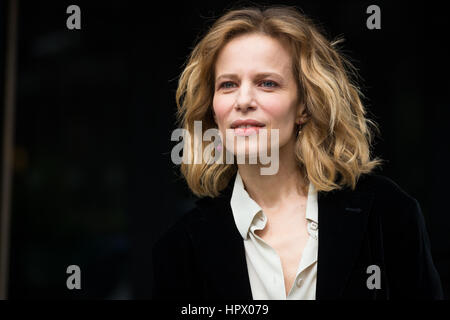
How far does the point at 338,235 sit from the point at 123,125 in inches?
105

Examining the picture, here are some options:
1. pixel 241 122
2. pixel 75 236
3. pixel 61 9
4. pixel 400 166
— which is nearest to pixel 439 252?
pixel 400 166

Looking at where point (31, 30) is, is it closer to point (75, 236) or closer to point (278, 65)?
point (75, 236)

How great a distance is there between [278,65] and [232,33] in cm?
25

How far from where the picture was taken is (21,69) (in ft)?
12.9

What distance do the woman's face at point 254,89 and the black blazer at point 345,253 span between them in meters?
0.36

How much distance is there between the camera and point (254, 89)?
6.20 feet

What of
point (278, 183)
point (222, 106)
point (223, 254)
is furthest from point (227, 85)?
point (223, 254)

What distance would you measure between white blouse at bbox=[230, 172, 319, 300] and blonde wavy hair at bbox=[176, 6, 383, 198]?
15cm

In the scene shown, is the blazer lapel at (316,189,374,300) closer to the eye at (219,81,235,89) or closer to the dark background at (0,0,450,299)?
the eye at (219,81,235,89)

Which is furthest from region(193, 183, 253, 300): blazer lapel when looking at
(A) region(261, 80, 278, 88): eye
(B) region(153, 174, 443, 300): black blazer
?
(A) region(261, 80, 278, 88): eye

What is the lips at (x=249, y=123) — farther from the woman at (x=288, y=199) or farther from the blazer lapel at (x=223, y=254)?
the blazer lapel at (x=223, y=254)

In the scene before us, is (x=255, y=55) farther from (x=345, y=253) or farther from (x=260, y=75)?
(x=345, y=253)

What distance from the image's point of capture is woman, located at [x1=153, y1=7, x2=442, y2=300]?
A: 1.87 metres

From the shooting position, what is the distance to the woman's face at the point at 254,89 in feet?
6.17
